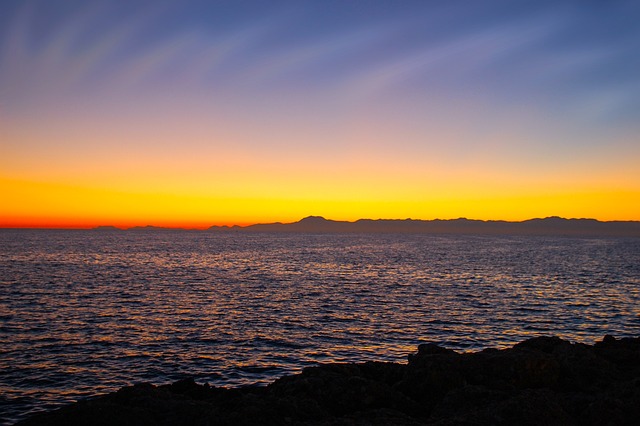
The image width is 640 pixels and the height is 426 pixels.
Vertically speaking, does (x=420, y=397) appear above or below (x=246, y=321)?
above

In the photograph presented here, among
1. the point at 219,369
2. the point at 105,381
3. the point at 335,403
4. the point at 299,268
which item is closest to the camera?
the point at 335,403

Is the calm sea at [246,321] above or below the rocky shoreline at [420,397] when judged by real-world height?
below

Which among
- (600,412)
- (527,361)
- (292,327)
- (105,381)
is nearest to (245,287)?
(292,327)

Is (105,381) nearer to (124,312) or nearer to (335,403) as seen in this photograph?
(335,403)

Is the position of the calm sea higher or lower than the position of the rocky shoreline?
lower

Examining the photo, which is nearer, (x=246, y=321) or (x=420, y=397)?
(x=420, y=397)

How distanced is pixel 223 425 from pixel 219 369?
12.7 m

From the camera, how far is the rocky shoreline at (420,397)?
14141 mm

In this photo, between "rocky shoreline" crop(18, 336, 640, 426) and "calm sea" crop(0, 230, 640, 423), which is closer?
"rocky shoreline" crop(18, 336, 640, 426)

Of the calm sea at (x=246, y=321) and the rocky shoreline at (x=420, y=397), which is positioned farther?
the calm sea at (x=246, y=321)

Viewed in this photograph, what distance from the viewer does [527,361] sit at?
1928 cm

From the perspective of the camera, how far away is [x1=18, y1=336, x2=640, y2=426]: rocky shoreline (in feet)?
46.4

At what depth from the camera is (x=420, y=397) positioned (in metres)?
18.3

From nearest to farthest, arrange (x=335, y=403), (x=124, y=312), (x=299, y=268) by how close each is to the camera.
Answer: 1. (x=335, y=403)
2. (x=124, y=312)
3. (x=299, y=268)
